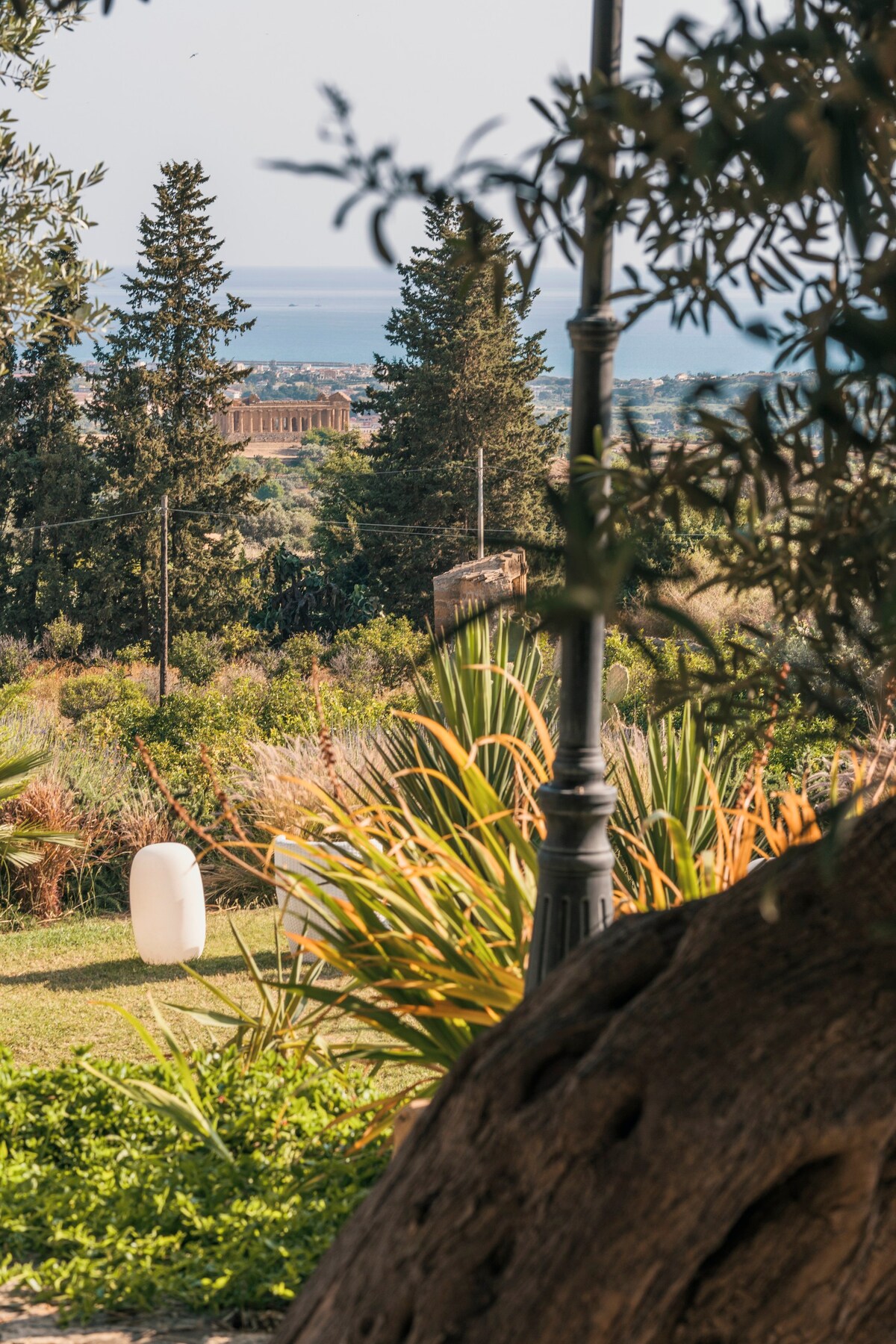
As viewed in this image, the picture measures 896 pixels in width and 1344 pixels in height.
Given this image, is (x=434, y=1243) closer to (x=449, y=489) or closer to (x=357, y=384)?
(x=449, y=489)

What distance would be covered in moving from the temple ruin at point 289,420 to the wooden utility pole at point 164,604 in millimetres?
33438

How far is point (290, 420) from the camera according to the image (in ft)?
225

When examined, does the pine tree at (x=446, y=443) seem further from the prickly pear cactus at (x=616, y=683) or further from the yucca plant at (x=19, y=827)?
the prickly pear cactus at (x=616, y=683)

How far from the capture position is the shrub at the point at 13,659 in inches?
1201

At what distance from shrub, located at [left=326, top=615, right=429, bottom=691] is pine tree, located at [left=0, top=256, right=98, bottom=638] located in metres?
9.00

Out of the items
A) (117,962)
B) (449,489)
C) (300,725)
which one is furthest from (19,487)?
(117,962)

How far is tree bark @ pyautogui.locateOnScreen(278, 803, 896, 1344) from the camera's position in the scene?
1250mm

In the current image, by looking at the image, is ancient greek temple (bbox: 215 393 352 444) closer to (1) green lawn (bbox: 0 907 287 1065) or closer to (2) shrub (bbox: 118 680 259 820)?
(2) shrub (bbox: 118 680 259 820)

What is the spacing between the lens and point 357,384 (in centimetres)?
9125

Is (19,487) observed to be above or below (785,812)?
above

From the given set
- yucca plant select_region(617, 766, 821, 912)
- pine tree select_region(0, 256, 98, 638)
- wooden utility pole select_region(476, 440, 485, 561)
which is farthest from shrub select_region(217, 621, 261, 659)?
yucca plant select_region(617, 766, 821, 912)

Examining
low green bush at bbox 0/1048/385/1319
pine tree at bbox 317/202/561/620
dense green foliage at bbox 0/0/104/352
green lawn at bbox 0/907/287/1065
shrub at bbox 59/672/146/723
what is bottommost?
shrub at bbox 59/672/146/723

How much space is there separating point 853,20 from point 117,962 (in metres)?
7.17

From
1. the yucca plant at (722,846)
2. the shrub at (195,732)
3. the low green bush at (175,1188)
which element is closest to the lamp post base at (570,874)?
the yucca plant at (722,846)
